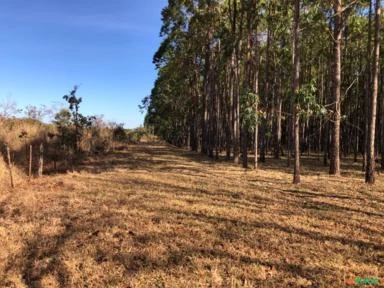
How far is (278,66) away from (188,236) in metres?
26.4

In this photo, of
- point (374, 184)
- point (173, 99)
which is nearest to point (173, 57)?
point (173, 99)

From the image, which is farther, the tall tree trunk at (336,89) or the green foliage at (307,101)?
the tall tree trunk at (336,89)

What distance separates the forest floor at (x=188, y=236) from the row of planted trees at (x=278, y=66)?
3747mm

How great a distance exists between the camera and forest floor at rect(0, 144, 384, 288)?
5.07 meters

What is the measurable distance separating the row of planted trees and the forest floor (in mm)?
3747

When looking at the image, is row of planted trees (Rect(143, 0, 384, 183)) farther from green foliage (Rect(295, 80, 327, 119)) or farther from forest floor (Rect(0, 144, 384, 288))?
forest floor (Rect(0, 144, 384, 288))

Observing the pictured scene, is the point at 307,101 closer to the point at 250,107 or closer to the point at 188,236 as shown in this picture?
the point at 250,107

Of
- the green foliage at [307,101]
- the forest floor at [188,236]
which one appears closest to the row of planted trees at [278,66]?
the green foliage at [307,101]

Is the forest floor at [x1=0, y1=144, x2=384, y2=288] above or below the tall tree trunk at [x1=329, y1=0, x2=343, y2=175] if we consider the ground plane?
below

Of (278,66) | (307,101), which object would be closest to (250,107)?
(307,101)

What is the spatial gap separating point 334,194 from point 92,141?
52.8 feet

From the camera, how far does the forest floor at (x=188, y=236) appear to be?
16.6 feet

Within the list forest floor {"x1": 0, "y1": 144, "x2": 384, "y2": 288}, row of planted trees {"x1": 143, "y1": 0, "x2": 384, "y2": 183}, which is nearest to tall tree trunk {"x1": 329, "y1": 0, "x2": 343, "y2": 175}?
row of planted trees {"x1": 143, "y1": 0, "x2": 384, "y2": 183}

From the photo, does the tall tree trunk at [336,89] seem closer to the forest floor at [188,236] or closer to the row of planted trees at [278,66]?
the row of planted trees at [278,66]
